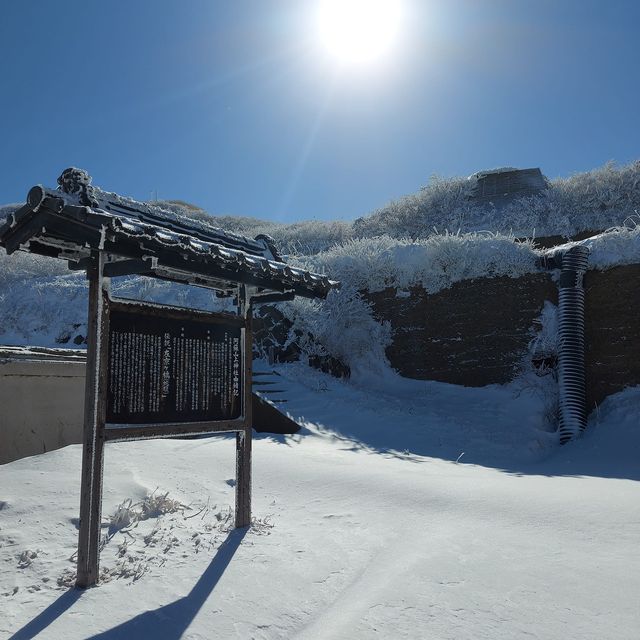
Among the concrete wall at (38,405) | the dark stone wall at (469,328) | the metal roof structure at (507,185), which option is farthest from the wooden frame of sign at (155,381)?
the metal roof structure at (507,185)

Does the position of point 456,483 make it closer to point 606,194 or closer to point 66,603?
point 66,603

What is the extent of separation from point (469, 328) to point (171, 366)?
917 cm

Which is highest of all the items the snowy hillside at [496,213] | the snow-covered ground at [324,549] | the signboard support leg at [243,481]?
the snowy hillside at [496,213]

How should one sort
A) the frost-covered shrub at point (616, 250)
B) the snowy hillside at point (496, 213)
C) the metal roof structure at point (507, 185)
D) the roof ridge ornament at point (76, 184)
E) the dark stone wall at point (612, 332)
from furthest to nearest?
the metal roof structure at point (507, 185) < the snowy hillside at point (496, 213) < the frost-covered shrub at point (616, 250) < the dark stone wall at point (612, 332) < the roof ridge ornament at point (76, 184)

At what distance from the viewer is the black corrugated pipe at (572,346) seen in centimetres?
1002

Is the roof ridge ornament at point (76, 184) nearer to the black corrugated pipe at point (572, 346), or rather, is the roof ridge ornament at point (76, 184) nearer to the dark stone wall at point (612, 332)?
the black corrugated pipe at point (572, 346)

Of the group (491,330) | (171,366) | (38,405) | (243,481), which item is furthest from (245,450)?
(491,330)

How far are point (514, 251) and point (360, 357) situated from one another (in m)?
4.30

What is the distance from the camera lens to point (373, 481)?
6.19 meters

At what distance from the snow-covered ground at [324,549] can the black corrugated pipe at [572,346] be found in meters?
2.08

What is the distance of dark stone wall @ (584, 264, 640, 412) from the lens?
34.1 feet

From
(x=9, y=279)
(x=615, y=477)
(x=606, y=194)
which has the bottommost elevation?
(x=615, y=477)

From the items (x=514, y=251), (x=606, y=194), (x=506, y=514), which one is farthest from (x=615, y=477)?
(x=606, y=194)

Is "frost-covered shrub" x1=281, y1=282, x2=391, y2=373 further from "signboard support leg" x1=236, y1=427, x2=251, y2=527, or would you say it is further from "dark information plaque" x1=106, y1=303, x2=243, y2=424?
"dark information plaque" x1=106, y1=303, x2=243, y2=424
